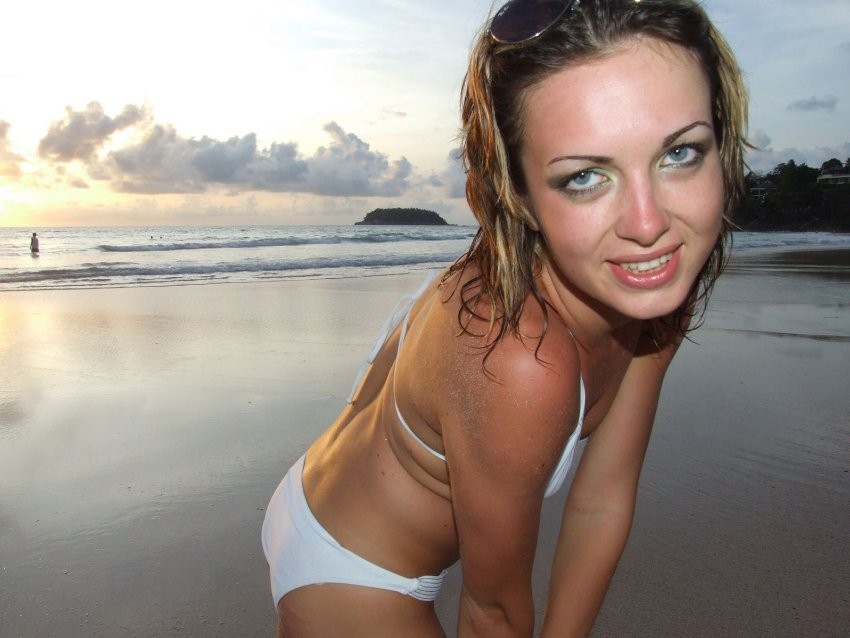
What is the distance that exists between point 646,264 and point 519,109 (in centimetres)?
37

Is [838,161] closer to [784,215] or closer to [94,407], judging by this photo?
[784,215]

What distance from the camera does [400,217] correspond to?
274ft

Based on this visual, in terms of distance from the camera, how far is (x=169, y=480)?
4.07m

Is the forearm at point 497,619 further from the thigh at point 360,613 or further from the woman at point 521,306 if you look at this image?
the thigh at point 360,613

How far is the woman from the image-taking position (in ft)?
3.87

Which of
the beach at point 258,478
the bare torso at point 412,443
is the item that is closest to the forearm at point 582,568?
the bare torso at point 412,443

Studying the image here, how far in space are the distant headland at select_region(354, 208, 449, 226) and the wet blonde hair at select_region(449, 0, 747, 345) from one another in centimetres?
8032

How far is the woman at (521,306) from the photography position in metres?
1.18

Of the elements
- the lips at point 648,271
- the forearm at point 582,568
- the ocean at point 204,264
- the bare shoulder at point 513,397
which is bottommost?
the ocean at point 204,264

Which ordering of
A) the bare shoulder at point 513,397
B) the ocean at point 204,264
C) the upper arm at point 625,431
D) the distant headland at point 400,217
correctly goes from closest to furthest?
the bare shoulder at point 513,397
the upper arm at point 625,431
the ocean at point 204,264
the distant headland at point 400,217

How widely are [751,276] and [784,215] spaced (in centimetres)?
4309

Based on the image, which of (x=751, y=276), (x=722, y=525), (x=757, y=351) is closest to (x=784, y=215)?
(x=751, y=276)

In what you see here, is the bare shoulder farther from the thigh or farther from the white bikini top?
the thigh

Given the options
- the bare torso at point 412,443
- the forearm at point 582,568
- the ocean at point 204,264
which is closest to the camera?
the bare torso at point 412,443
